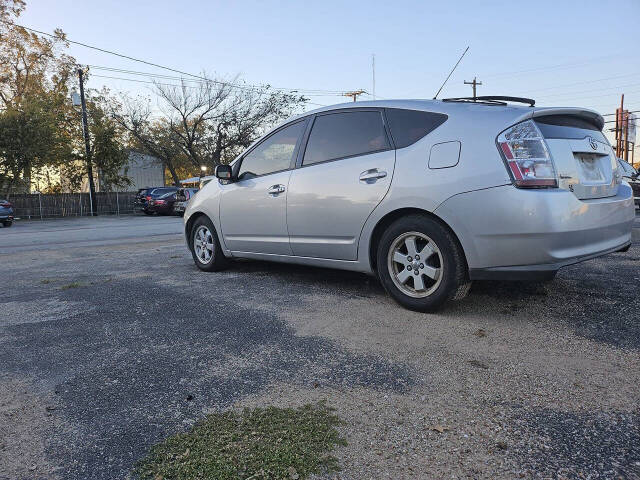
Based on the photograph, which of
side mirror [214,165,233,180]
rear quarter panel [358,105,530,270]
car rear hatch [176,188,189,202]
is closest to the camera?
rear quarter panel [358,105,530,270]

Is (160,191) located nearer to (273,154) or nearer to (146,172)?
(146,172)

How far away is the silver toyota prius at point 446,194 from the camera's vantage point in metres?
3.15

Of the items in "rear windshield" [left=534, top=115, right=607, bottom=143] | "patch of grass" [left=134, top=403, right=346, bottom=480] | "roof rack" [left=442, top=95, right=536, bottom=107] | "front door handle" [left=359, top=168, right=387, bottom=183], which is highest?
"roof rack" [left=442, top=95, right=536, bottom=107]

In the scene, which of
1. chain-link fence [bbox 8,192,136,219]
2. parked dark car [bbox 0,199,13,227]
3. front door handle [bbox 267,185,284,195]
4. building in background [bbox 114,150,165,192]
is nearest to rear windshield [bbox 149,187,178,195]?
chain-link fence [bbox 8,192,136,219]

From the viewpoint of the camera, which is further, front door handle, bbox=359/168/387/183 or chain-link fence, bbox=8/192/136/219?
Result: chain-link fence, bbox=8/192/136/219

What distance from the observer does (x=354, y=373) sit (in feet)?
8.17

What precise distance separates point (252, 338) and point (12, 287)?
11.3 feet

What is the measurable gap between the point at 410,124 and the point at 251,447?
110 inches

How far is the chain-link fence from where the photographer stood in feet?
88.8

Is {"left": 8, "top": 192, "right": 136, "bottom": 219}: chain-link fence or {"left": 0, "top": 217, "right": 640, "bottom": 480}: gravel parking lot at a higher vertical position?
{"left": 8, "top": 192, "right": 136, "bottom": 219}: chain-link fence

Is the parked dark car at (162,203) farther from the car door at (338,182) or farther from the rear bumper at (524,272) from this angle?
the rear bumper at (524,272)

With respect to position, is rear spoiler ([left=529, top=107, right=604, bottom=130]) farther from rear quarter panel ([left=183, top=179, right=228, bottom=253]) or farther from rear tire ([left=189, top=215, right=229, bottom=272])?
rear tire ([left=189, top=215, right=229, bottom=272])

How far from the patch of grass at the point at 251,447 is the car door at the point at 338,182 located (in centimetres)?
213

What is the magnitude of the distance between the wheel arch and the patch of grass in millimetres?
1791
